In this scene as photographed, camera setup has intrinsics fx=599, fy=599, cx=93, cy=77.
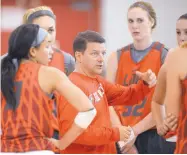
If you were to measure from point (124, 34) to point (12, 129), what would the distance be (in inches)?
59.3

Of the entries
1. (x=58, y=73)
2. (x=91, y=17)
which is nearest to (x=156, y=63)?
(x=91, y=17)

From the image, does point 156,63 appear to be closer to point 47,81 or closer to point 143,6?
point 143,6

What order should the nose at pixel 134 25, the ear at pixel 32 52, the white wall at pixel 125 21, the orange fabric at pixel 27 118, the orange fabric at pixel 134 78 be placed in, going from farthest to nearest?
the white wall at pixel 125 21 < the nose at pixel 134 25 < the orange fabric at pixel 134 78 < the ear at pixel 32 52 < the orange fabric at pixel 27 118

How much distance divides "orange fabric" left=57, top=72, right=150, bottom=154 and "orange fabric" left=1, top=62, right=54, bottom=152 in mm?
394

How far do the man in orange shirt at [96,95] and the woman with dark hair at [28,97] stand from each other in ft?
1.06

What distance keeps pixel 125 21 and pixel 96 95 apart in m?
1.01

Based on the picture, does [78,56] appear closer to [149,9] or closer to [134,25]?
→ [134,25]

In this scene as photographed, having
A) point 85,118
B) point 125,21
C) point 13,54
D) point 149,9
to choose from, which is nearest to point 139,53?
point 149,9

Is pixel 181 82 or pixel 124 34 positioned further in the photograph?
pixel 124 34

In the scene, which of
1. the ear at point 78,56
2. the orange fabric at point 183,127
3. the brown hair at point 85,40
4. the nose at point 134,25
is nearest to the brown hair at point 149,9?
the nose at point 134,25

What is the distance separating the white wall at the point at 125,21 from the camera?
11.9ft

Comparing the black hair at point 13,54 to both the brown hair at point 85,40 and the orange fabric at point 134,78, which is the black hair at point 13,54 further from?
the orange fabric at point 134,78

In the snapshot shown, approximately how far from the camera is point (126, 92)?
3084 millimetres

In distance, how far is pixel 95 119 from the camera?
9.40ft
